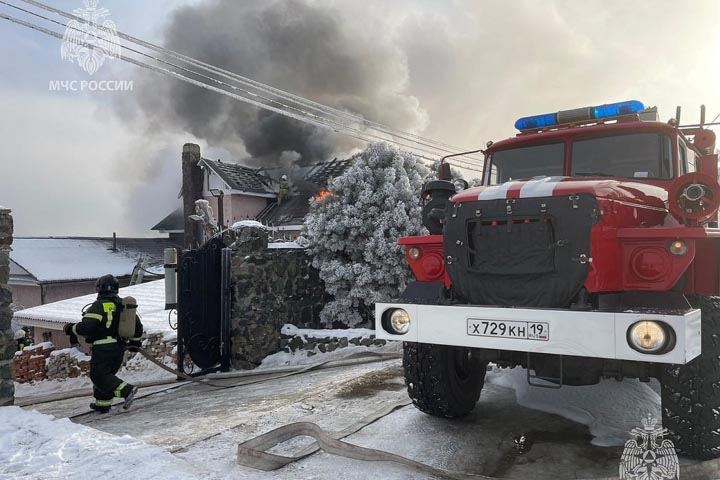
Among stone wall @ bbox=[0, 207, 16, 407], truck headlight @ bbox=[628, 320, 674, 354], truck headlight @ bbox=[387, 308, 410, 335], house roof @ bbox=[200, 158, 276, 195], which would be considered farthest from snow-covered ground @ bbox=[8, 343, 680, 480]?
house roof @ bbox=[200, 158, 276, 195]

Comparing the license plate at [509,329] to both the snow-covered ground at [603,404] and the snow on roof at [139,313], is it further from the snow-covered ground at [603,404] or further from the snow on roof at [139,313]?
the snow on roof at [139,313]

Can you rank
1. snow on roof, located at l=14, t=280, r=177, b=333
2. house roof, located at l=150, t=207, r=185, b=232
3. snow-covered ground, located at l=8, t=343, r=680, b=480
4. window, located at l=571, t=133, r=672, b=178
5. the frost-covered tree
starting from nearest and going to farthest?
snow-covered ground, located at l=8, t=343, r=680, b=480
window, located at l=571, t=133, r=672, b=178
the frost-covered tree
snow on roof, located at l=14, t=280, r=177, b=333
house roof, located at l=150, t=207, r=185, b=232

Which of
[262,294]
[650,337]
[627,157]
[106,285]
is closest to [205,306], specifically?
[262,294]

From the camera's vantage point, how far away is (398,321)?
3.67 metres

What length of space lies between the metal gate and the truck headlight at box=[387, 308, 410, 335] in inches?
196

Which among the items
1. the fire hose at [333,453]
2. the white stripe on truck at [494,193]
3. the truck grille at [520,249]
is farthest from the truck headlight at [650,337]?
the white stripe on truck at [494,193]

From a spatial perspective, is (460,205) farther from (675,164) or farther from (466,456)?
(675,164)

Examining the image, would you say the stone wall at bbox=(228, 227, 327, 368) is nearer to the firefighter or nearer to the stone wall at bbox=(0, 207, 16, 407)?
the firefighter

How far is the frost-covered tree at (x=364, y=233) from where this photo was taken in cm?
920

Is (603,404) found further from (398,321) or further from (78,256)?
(78,256)

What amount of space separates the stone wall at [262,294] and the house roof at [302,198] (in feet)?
42.2

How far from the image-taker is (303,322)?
945 cm

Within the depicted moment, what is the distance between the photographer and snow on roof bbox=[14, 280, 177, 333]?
11179 mm

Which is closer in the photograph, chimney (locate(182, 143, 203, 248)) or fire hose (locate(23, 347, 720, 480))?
fire hose (locate(23, 347, 720, 480))
